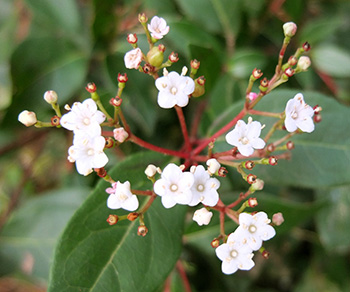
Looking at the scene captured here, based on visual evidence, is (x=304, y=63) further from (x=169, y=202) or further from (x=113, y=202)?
(x=113, y=202)

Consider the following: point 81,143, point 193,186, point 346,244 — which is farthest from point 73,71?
point 346,244

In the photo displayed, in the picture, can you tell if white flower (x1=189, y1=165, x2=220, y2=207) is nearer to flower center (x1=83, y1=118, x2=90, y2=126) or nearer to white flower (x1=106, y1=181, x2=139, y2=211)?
white flower (x1=106, y1=181, x2=139, y2=211)

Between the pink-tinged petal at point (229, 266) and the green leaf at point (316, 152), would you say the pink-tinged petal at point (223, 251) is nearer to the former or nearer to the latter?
the pink-tinged petal at point (229, 266)

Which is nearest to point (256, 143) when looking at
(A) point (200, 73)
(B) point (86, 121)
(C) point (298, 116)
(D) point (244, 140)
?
(D) point (244, 140)

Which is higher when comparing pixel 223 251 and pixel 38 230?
pixel 223 251

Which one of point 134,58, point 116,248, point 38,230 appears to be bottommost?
point 38,230

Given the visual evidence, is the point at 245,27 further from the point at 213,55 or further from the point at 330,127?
the point at 330,127
